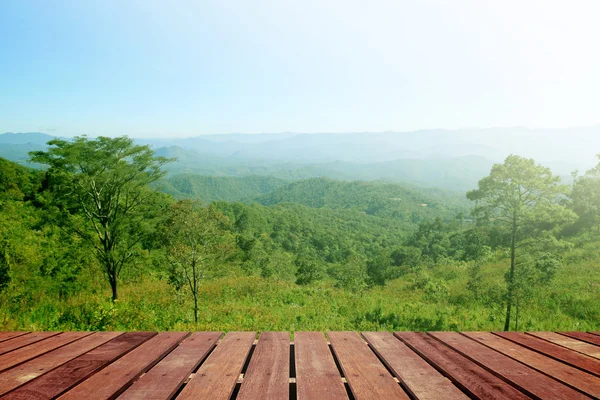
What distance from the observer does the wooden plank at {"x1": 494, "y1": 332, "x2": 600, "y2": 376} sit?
1.95 metres

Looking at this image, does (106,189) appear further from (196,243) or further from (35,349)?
(35,349)

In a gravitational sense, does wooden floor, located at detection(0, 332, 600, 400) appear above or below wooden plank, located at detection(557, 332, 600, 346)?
above

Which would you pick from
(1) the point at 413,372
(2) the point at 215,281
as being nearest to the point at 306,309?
(2) the point at 215,281

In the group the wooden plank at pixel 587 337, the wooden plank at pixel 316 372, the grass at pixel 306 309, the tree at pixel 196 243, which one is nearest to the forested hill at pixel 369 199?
the grass at pixel 306 309

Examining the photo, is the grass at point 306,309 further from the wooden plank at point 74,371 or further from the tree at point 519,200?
the wooden plank at point 74,371

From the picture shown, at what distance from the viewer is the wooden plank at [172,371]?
152 centimetres

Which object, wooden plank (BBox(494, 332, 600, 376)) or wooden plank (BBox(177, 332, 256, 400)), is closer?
wooden plank (BBox(177, 332, 256, 400))

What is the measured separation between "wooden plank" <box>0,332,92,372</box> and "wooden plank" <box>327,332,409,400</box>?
183 centimetres

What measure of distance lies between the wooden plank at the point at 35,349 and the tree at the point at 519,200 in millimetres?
9431

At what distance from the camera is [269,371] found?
176cm

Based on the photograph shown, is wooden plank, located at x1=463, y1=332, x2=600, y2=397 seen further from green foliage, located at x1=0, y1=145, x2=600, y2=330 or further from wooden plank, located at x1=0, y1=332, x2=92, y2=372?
green foliage, located at x1=0, y1=145, x2=600, y2=330

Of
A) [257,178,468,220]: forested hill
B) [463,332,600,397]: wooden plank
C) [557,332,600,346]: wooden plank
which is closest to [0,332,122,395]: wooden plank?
[463,332,600,397]: wooden plank

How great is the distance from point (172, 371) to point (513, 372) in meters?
1.83

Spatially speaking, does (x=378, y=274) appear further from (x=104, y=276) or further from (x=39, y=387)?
(x=39, y=387)
